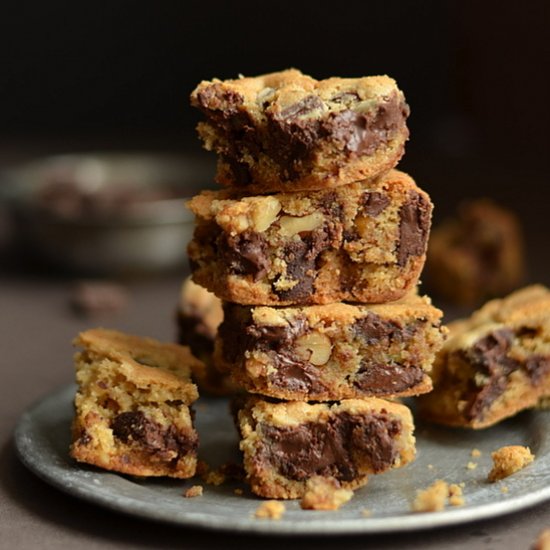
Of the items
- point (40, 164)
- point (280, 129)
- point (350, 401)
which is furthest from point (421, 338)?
point (40, 164)

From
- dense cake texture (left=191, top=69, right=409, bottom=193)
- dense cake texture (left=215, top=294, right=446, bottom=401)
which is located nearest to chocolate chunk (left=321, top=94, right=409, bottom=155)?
dense cake texture (left=191, top=69, right=409, bottom=193)

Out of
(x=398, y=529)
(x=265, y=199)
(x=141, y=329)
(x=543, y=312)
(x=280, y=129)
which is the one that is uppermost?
(x=280, y=129)

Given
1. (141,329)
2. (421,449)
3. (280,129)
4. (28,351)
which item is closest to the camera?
(280,129)

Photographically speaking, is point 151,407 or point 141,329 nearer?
point 151,407

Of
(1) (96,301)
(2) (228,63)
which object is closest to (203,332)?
(1) (96,301)

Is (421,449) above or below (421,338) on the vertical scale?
below

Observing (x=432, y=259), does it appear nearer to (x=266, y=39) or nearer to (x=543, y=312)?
(x=543, y=312)

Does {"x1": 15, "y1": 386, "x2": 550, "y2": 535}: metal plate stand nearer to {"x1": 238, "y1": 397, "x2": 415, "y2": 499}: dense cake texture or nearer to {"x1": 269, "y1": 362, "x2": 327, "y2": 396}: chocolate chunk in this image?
{"x1": 238, "y1": 397, "x2": 415, "y2": 499}: dense cake texture

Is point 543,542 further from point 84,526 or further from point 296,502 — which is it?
point 84,526

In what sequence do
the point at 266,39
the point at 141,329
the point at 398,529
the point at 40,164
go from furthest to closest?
1. the point at 266,39
2. the point at 40,164
3. the point at 141,329
4. the point at 398,529
